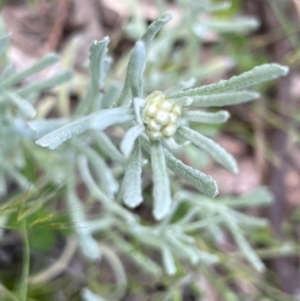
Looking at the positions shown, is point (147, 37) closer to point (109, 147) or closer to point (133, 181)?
point (133, 181)

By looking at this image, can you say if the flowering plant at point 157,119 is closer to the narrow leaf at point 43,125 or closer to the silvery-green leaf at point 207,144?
the silvery-green leaf at point 207,144

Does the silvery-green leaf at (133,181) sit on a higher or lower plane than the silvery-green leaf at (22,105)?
higher

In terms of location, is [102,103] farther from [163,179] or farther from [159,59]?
[159,59]

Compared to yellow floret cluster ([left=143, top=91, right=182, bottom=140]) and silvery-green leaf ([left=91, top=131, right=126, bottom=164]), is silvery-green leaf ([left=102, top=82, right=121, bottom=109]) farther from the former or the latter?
yellow floret cluster ([left=143, top=91, right=182, bottom=140])

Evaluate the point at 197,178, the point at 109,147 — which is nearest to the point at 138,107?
the point at 197,178

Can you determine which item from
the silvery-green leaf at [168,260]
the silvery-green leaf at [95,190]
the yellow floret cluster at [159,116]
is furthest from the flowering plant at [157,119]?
the silvery-green leaf at [168,260]
